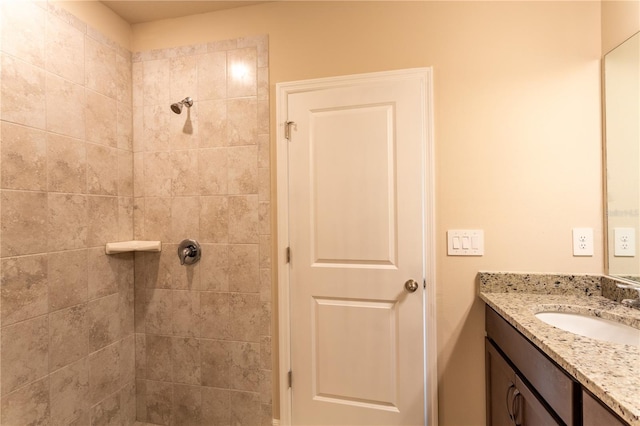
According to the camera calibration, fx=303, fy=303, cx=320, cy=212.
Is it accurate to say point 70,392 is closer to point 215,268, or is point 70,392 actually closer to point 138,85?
point 215,268

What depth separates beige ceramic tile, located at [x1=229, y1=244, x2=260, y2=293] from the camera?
5.87ft

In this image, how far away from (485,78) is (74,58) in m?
2.14

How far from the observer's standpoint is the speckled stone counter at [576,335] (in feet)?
2.25

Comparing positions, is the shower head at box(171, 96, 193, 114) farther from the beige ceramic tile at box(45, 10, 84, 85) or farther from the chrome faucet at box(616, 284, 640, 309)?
the chrome faucet at box(616, 284, 640, 309)

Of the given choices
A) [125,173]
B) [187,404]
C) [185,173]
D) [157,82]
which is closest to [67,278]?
[125,173]

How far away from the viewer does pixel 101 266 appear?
1733 millimetres

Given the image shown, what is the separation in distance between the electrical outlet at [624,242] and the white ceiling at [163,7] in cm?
222

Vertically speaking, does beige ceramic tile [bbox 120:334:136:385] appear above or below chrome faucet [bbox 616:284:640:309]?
below

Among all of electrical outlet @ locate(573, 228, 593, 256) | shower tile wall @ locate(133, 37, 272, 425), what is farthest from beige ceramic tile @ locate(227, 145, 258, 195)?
electrical outlet @ locate(573, 228, 593, 256)

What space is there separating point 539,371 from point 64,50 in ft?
8.16

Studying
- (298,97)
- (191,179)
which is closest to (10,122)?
(191,179)

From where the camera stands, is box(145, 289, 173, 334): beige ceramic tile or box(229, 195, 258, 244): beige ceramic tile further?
box(145, 289, 173, 334): beige ceramic tile

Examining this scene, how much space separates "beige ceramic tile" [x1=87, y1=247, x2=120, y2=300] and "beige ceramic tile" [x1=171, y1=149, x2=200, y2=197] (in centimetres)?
52

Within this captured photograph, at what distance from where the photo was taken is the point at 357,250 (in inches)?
64.9
